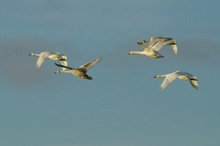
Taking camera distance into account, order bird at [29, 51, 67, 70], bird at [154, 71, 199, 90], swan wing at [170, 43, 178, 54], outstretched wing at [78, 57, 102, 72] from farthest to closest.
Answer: swan wing at [170, 43, 178, 54], bird at [29, 51, 67, 70], outstretched wing at [78, 57, 102, 72], bird at [154, 71, 199, 90]

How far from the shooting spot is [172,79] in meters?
83.1

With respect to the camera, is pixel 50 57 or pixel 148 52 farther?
pixel 50 57

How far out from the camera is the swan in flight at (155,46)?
92.4 metres

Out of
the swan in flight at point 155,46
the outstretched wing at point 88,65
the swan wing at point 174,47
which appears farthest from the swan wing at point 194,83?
the outstretched wing at point 88,65

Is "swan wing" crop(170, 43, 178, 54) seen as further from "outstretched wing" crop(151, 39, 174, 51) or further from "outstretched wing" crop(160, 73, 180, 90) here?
"outstretched wing" crop(160, 73, 180, 90)

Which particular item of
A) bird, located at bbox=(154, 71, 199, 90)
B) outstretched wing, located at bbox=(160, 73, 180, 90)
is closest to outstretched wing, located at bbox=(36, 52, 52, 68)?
bird, located at bbox=(154, 71, 199, 90)

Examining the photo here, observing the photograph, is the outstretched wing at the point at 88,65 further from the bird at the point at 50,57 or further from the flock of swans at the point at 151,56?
the bird at the point at 50,57

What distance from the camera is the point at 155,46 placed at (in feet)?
310

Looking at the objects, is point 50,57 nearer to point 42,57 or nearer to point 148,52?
point 42,57

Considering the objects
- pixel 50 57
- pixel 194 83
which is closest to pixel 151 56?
pixel 194 83

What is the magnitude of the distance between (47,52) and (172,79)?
1925 cm

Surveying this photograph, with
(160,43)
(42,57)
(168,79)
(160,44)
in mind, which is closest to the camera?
(168,79)

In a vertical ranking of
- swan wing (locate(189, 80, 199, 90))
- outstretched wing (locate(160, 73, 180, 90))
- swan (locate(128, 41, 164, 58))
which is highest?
swan (locate(128, 41, 164, 58))

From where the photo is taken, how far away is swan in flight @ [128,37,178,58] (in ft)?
303
